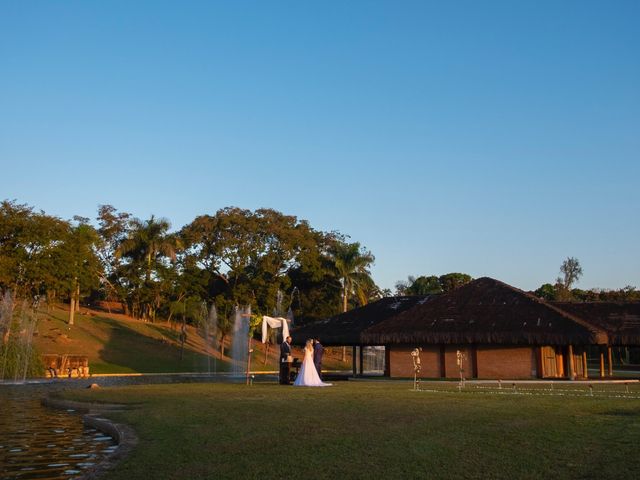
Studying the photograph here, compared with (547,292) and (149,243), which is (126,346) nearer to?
(149,243)

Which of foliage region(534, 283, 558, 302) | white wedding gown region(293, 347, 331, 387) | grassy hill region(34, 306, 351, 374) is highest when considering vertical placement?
foliage region(534, 283, 558, 302)

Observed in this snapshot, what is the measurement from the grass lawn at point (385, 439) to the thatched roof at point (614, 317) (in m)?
19.4

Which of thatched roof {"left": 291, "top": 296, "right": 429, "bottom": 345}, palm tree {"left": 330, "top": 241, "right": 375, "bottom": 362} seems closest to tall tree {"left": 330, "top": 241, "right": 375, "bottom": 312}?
palm tree {"left": 330, "top": 241, "right": 375, "bottom": 362}

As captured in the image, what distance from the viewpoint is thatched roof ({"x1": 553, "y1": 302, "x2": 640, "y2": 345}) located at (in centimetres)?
3400

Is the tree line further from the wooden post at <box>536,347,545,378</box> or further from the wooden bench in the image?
the wooden post at <box>536,347,545,378</box>

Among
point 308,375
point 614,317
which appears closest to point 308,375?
point 308,375

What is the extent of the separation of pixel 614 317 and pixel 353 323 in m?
14.2

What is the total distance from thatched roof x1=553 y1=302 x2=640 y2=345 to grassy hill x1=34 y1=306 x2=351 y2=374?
89.0 ft

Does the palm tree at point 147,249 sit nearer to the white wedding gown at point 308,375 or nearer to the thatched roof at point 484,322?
the thatched roof at point 484,322

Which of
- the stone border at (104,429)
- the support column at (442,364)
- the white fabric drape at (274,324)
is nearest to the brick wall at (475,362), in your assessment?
the support column at (442,364)

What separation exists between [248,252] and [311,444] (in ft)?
193

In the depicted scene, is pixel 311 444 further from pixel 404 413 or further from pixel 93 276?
pixel 93 276

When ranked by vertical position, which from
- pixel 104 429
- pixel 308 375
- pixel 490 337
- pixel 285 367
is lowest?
→ pixel 104 429

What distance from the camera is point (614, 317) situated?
36.4 metres
